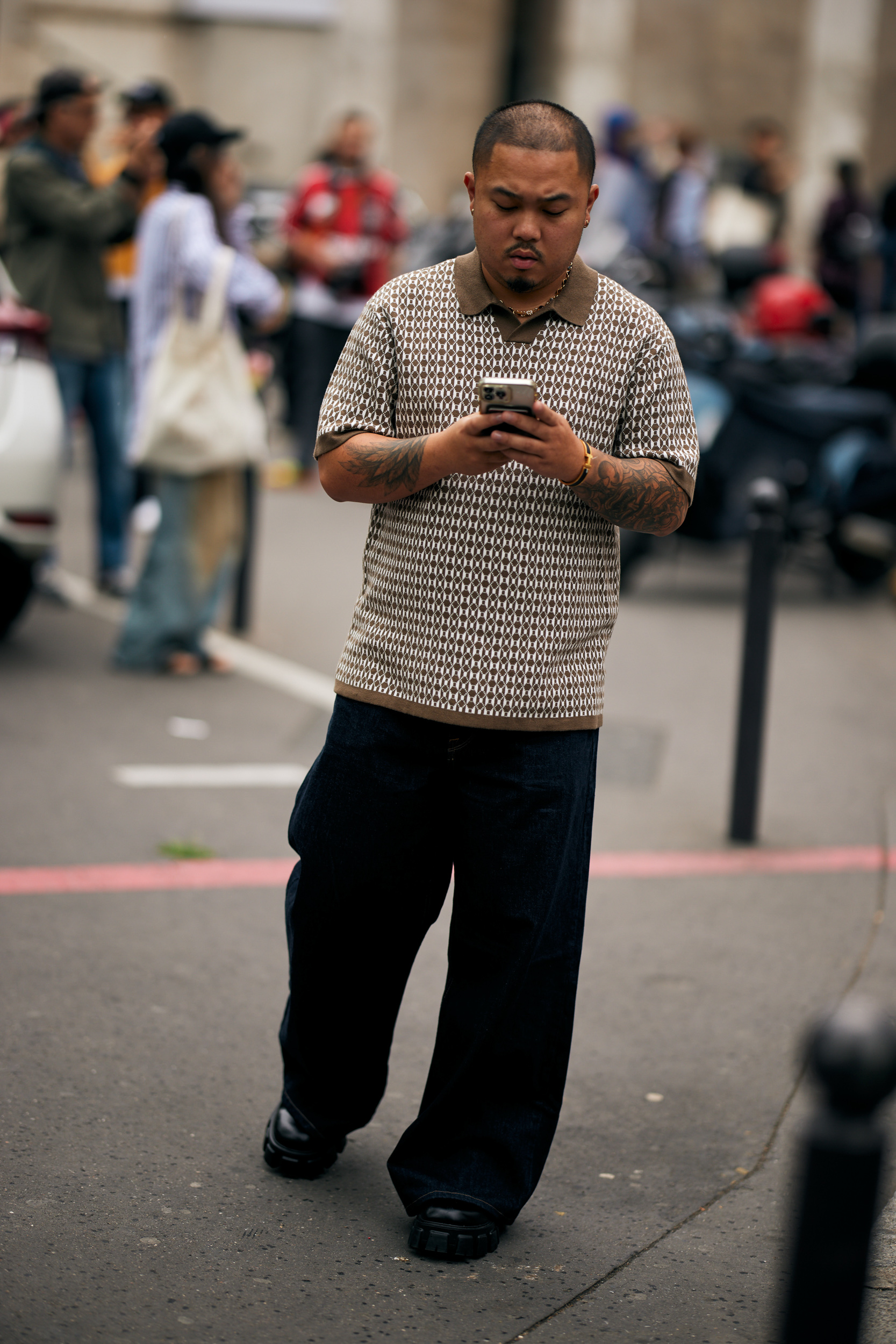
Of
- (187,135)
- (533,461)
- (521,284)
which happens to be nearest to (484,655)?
(533,461)

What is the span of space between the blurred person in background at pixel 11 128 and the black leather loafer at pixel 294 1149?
19.1ft

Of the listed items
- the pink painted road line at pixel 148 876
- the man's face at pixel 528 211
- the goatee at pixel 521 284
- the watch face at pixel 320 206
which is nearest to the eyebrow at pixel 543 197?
the man's face at pixel 528 211

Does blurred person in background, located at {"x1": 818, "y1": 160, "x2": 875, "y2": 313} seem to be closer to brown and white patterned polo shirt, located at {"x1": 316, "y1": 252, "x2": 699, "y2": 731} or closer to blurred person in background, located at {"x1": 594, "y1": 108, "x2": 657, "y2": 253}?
blurred person in background, located at {"x1": 594, "y1": 108, "x2": 657, "y2": 253}

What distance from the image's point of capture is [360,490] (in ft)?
10.1

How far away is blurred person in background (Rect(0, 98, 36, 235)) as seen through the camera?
27.6 feet

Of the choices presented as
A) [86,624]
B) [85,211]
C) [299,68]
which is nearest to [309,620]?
[86,624]

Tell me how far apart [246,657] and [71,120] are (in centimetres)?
254

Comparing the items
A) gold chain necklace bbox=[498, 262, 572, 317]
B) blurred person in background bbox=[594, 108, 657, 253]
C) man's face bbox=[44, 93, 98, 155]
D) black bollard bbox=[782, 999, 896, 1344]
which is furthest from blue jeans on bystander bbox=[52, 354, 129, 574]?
blurred person in background bbox=[594, 108, 657, 253]

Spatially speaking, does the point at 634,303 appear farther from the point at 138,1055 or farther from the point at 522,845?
the point at 138,1055

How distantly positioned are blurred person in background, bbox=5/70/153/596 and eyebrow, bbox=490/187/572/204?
5.35m

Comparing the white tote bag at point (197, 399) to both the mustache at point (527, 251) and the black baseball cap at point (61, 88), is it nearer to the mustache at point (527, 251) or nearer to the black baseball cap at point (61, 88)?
the black baseball cap at point (61, 88)

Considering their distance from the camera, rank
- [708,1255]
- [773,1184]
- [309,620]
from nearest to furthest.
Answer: [708,1255]
[773,1184]
[309,620]

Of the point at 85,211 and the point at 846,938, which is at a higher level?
the point at 85,211

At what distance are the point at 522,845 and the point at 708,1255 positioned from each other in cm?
87
